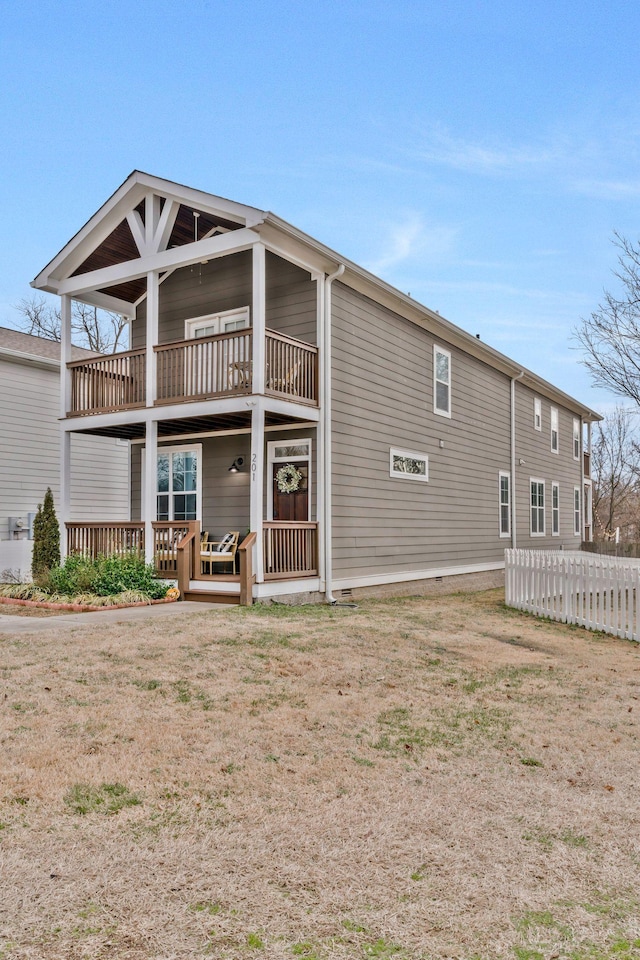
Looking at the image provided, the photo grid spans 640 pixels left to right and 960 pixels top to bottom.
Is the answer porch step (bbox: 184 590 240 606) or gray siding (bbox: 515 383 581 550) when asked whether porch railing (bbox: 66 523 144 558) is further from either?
gray siding (bbox: 515 383 581 550)

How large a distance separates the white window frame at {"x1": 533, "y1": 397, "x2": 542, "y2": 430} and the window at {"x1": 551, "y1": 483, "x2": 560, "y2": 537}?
7.37ft

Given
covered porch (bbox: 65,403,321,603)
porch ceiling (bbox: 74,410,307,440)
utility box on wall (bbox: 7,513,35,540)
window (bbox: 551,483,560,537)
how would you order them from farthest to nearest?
1. window (bbox: 551,483,560,537)
2. utility box on wall (bbox: 7,513,35,540)
3. porch ceiling (bbox: 74,410,307,440)
4. covered porch (bbox: 65,403,321,603)

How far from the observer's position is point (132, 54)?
1720 centimetres

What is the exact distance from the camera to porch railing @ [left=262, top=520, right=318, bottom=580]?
36.7 feet

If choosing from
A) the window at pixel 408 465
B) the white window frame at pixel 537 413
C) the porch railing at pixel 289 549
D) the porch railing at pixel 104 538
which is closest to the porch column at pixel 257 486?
the porch railing at pixel 289 549

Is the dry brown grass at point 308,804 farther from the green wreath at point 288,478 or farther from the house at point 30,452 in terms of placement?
the house at point 30,452

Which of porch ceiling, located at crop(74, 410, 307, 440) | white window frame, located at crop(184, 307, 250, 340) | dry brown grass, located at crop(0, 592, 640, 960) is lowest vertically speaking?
dry brown grass, located at crop(0, 592, 640, 960)

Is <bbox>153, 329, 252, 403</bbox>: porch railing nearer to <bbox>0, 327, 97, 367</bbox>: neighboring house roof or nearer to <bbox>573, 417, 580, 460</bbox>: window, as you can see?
<bbox>0, 327, 97, 367</bbox>: neighboring house roof

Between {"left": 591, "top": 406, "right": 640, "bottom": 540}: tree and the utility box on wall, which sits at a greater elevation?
{"left": 591, "top": 406, "right": 640, "bottom": 540}: tree

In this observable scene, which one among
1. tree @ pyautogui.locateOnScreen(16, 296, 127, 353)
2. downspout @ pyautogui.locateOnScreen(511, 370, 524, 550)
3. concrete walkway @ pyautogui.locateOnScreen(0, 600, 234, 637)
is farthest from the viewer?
tree @ pyautogui.locateOnScreen(16, 296, 127, 353)

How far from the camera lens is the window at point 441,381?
1638cm

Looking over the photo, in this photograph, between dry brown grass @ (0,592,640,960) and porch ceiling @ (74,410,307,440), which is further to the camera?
porch ceiling @ (74,410,307,440)

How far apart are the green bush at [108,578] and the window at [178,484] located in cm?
253

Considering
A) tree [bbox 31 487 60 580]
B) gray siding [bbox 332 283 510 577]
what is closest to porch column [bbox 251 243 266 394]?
gray siding [bbox 332 283 510 577]
